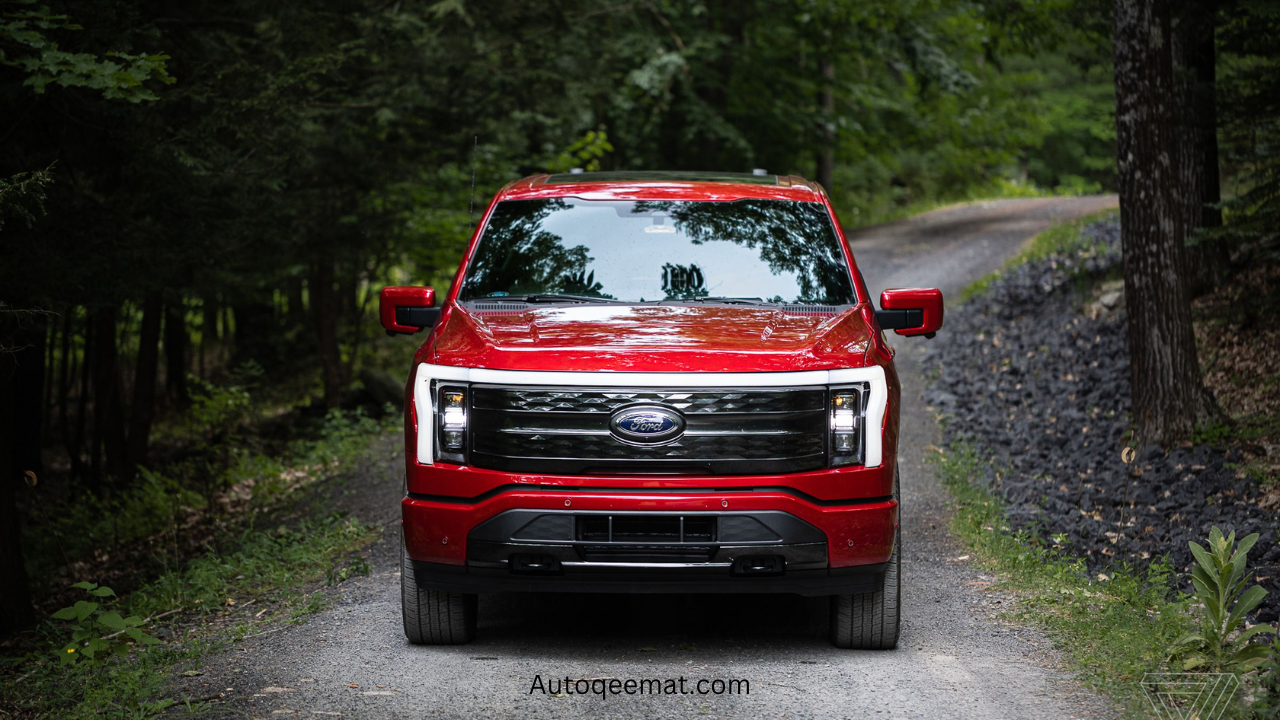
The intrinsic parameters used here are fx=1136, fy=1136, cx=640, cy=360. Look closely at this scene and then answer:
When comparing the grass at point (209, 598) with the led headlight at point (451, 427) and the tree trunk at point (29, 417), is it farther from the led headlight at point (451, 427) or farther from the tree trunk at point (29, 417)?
the tree trunk at point (29, 417)

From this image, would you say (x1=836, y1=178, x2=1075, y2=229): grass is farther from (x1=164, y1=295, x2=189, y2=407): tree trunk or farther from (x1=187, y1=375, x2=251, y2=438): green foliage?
(x1=187, y1=375, x2=251, y2=438): green foliage

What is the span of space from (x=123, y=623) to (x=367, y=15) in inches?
307

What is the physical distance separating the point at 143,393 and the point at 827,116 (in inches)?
694

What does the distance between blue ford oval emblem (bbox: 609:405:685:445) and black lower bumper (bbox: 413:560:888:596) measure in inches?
20.5

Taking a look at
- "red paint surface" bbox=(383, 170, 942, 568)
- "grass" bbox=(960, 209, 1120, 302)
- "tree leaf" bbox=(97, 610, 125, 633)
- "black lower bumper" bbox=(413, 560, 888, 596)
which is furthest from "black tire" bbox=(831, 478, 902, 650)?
"grass" bbox=(960, 209, 1120, 302)

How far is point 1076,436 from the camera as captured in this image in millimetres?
9539

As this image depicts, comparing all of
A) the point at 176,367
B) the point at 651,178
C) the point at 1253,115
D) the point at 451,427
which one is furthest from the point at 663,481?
the point at 176,367

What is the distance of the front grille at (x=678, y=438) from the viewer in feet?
14.7

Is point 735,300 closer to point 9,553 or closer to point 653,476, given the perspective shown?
point 653,476

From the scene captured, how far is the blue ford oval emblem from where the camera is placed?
14.7 feet

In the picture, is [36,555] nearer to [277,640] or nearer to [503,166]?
[277,640]

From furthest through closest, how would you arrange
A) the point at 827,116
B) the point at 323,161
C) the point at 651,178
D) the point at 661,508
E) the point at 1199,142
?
1. the point at 827,116
2. the point at 323,161
3. the point at 1199,142
4. the point at 651,178
5. the point at 661,508

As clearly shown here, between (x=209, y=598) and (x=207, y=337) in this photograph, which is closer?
(x=209, y=598)

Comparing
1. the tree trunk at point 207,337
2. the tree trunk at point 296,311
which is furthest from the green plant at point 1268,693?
the tree trunk at point 296,311
